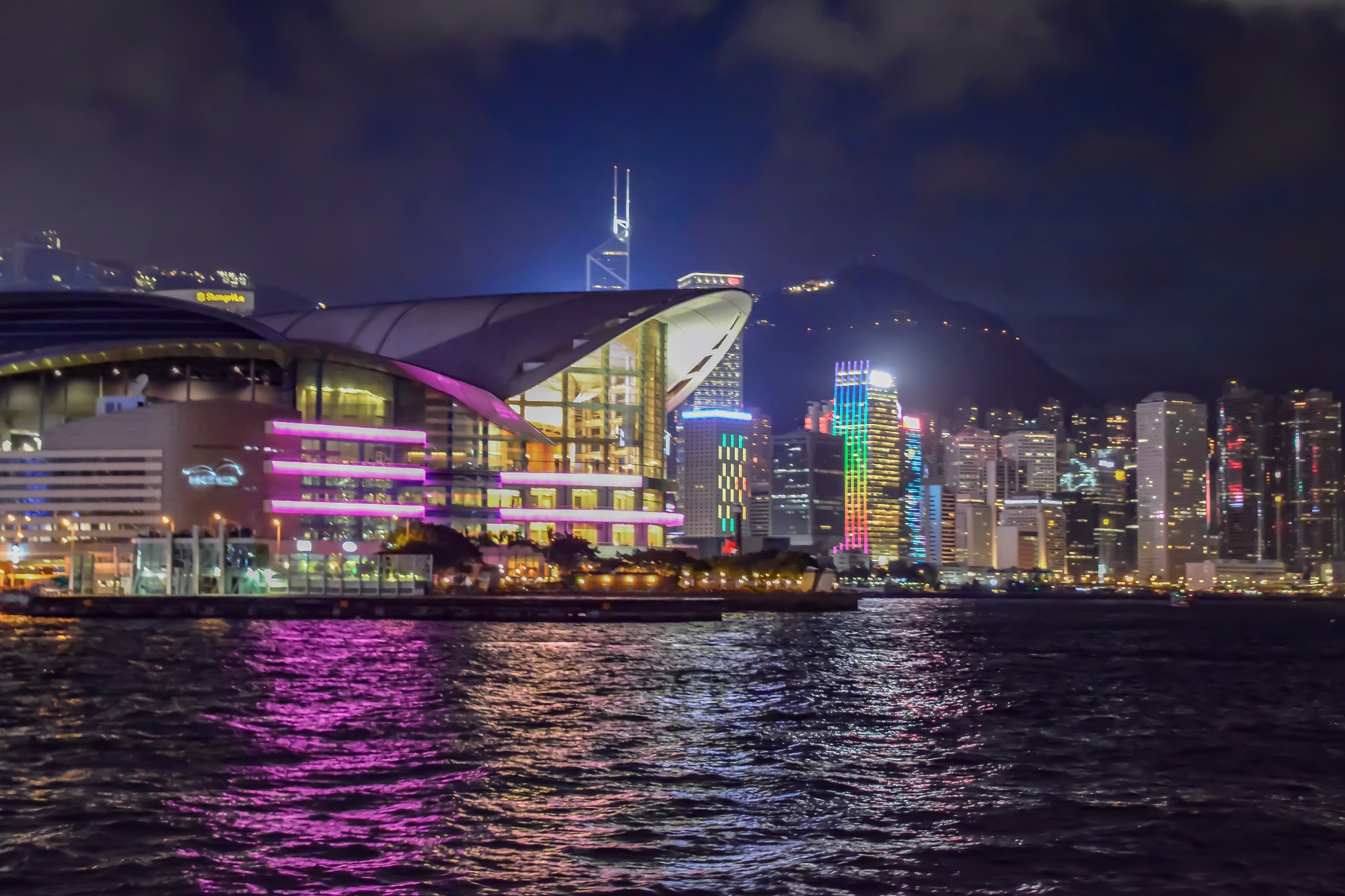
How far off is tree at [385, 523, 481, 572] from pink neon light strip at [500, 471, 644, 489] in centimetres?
1283

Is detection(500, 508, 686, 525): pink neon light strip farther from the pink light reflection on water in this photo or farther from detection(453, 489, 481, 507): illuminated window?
the pink light reflection on water

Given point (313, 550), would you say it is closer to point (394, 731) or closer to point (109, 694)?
point (109, 694)

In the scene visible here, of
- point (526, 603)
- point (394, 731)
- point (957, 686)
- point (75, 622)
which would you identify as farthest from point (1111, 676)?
point (75, 622)

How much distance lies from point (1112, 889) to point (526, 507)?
315 ft

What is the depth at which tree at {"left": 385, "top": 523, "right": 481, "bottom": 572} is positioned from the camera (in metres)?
92.2

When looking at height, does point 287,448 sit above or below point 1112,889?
above

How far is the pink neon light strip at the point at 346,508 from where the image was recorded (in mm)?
96375

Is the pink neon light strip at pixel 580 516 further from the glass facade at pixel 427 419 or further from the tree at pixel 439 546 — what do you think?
the tree at pixel 439 546

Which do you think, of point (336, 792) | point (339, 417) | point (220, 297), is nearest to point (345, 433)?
point (339, 417)

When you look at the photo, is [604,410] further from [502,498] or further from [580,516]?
[502,498]

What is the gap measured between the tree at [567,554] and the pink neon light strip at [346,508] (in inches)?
399

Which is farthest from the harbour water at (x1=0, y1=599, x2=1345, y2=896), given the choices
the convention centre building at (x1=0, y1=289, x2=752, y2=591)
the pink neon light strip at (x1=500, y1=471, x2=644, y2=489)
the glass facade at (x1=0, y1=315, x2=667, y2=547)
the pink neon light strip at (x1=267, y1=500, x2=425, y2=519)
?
the pink neon light strip at (x1=500, y1=471, x2=644, y2=489)

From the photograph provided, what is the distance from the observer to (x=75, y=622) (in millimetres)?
67750

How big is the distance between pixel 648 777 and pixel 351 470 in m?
82.4
